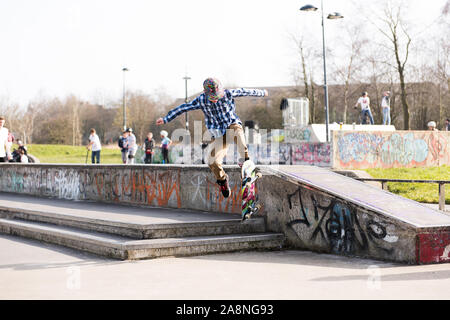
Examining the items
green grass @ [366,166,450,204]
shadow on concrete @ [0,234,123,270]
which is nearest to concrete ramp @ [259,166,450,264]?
shadow on concrete @ [0,234,123,270]

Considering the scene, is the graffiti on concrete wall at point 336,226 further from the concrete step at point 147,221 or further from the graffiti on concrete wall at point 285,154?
the graffiti on concrete wall at point 285,154

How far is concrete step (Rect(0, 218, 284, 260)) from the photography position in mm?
6902

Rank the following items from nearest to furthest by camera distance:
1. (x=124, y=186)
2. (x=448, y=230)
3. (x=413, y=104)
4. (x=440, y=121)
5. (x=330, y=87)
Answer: (x=448, y=230), (x=124, y=186), (x=440, y=121), (x=330, y=87), (x=413, y=104)

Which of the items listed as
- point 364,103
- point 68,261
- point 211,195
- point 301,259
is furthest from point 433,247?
point 364,103

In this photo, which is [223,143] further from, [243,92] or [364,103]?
[364,103]

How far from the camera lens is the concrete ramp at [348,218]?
656 cm

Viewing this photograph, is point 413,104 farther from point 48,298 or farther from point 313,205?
point 48,298

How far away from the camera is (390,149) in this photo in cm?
2244

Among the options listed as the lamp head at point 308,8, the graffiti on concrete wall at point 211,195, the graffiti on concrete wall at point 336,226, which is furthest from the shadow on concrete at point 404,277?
the lamp head at point 308,8

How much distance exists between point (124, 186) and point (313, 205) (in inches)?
201

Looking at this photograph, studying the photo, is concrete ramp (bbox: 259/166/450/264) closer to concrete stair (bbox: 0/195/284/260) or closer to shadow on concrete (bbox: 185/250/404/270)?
shadow on concrete (bbox: 185/250/404/270)

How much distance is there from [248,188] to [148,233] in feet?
5.29

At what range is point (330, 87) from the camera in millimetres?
48969

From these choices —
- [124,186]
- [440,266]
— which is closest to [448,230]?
[440,266]
